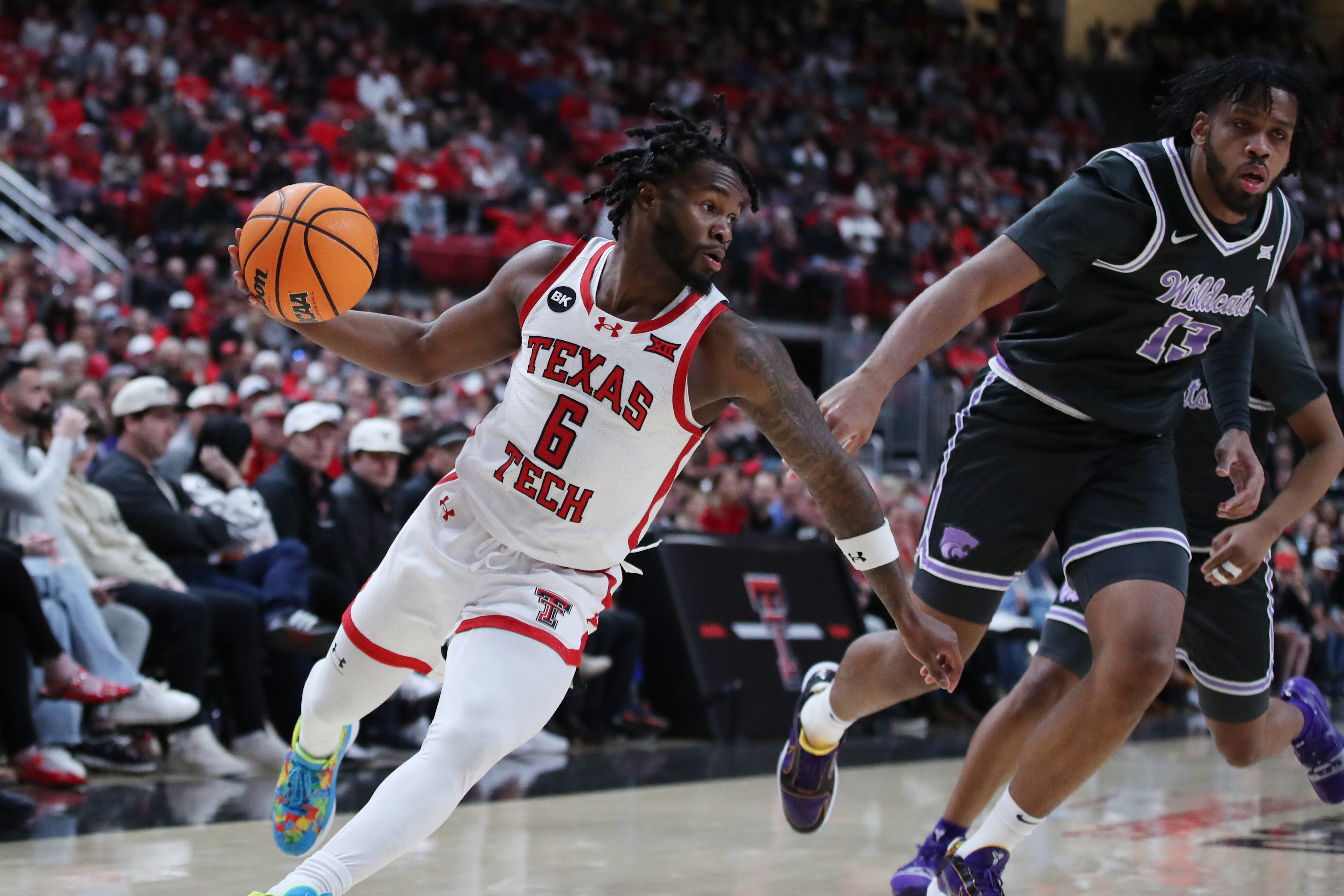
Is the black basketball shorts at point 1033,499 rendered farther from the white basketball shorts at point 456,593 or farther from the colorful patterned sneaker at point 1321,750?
the colorful patterned sneaker at point 1321,750

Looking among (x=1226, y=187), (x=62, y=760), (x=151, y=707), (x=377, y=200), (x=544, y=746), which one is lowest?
(x=544, y=746)

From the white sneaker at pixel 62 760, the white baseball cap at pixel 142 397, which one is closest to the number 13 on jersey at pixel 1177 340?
the white sneaker at pixel 62 760

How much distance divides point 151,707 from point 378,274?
9622 mm

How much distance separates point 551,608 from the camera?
3.41m

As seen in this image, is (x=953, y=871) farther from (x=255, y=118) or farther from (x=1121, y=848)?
(x=255, y=118)

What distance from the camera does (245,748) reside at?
268 inches

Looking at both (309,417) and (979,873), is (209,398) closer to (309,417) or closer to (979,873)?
(309,417)

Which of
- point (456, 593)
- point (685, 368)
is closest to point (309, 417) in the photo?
point (456, 593)

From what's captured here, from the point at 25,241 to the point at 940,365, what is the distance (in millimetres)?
10128

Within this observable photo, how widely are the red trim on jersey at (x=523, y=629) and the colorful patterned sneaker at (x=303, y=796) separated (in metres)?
0.85

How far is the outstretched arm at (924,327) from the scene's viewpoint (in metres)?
3.48

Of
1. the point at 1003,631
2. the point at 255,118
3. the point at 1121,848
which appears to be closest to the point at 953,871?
the point at 1121,848

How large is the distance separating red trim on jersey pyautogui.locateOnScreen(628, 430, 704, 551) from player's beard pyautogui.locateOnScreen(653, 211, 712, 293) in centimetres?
37

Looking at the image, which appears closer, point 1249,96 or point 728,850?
point 1249,96
